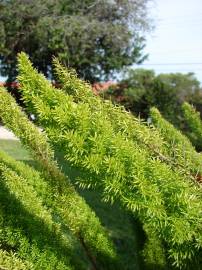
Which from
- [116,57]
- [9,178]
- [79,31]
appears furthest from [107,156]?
[116,57]

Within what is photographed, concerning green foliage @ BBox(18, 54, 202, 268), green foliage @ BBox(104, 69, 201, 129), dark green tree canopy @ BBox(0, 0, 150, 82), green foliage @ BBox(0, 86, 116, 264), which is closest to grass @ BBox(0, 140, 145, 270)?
green foliage @ BBox(0, 86, 116, 264)

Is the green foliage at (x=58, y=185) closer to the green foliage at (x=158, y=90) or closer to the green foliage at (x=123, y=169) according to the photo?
the green foliage at (x=123, y=169)

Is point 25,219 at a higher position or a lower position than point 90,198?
higher

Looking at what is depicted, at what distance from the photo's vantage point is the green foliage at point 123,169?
1.07m

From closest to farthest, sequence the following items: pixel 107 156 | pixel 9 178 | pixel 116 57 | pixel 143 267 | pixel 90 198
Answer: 1. pixel 107 156
2. pixel 9 178
3. pixel 143 267
4. pixel 90 198
5. pixel 116 57

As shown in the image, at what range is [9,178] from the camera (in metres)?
1.61

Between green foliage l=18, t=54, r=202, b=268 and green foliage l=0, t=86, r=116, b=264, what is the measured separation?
0.64 feet

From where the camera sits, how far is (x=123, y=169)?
1.08 metres

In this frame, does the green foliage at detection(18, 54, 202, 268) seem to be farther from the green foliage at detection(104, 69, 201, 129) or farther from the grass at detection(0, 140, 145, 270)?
the green foliage at detection(104, 69, 201, 129)

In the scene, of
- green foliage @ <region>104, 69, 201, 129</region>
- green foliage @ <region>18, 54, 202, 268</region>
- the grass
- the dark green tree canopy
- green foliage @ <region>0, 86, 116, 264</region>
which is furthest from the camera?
green foliage @ <region>104, 69, 201, 129</region>

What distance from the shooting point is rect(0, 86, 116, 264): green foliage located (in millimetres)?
1309

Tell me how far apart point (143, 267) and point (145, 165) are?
0.96m

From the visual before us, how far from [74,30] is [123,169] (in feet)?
63.0

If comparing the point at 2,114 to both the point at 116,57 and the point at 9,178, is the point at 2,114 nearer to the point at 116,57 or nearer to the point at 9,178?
the point at 9,178
